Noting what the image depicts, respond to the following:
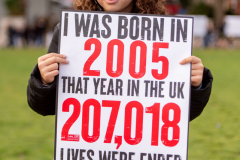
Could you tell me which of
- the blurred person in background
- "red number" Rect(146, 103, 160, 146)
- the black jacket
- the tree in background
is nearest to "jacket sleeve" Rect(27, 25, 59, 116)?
the black jacket

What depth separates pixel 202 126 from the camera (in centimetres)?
553

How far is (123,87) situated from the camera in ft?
6.45

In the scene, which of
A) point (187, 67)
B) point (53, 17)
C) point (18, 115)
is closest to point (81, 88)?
point (187, 67)

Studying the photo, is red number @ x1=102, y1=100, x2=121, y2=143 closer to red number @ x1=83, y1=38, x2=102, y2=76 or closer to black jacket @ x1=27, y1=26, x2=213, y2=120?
red number @ x1=83, y1=38, x2=102, y2=76

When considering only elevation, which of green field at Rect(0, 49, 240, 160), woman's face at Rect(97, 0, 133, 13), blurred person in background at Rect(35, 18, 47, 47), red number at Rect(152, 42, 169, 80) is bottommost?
green field at Rect(0, 49, 240, 160)

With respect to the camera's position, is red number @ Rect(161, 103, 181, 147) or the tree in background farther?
the tree in background

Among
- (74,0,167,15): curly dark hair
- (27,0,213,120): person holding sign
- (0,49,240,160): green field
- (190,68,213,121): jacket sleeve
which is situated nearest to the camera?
(27,0,213,120): person holding sign

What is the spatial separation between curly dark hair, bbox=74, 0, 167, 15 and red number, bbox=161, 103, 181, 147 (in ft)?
2.33

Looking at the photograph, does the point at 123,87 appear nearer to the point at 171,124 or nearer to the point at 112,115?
the point at 112,115

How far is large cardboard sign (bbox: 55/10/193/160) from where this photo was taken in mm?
1951

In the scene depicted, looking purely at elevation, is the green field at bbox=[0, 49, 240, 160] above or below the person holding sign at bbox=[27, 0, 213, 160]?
below

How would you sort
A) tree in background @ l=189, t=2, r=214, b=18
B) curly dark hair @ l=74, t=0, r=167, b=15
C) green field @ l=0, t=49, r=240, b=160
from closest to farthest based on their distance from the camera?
curly dark hair @ l=74, t=0, r=167, b=15, green field @ l=0, t=49, r=240, b=160, tree in background @ l=189, t=2, r=214, b=18

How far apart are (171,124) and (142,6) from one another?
2.67ft

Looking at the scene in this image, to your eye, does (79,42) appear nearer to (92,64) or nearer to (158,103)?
(92,64)
